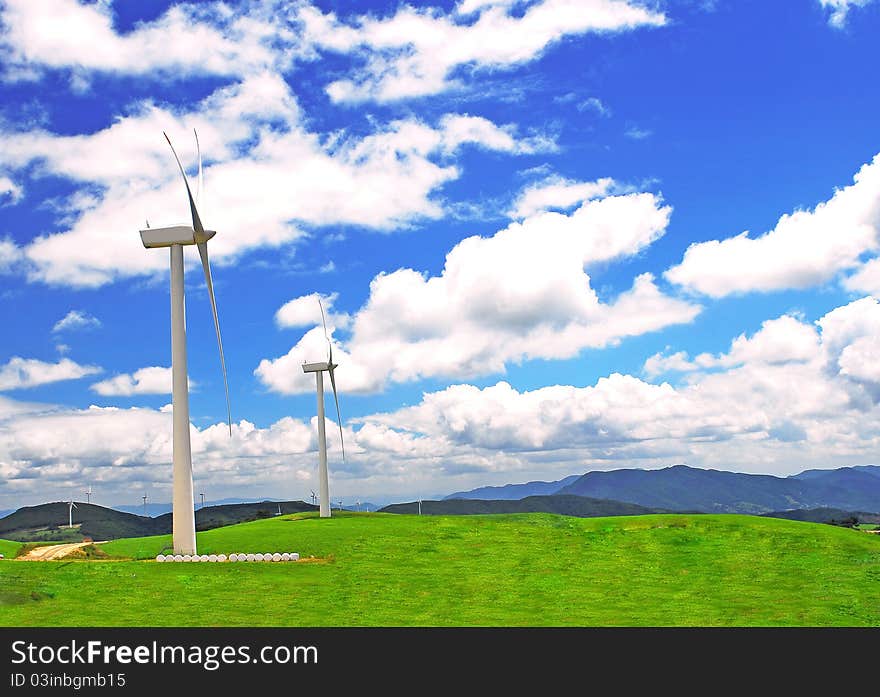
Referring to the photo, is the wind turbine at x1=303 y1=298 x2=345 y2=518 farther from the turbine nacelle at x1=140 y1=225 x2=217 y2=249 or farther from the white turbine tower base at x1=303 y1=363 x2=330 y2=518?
the turbine nacelle at x1=140 y1=225 x2=217 y2=249

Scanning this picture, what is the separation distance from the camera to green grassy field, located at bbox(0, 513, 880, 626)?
36.1m

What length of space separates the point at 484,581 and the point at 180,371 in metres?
26.9

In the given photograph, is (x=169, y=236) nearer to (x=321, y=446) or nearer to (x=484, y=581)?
(x=484, y=581)

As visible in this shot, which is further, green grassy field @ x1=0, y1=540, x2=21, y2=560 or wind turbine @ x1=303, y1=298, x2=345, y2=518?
wind turbine @ x1=303, y1=298, x2=345, y2=518

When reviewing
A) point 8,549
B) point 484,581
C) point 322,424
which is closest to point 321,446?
point 322,424

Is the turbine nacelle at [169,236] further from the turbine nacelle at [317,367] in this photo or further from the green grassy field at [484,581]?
the turbine nacelle at [317,367]

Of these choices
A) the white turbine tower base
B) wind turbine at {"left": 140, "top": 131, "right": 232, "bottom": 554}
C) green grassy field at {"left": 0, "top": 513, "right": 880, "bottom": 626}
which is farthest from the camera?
the white turbine tower base

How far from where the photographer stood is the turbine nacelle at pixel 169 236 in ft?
200

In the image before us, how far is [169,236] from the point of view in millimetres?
60906

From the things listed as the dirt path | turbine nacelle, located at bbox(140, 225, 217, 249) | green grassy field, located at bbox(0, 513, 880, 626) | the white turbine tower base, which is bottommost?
green grassy field, located at bbox(0, 513, 880, 626)

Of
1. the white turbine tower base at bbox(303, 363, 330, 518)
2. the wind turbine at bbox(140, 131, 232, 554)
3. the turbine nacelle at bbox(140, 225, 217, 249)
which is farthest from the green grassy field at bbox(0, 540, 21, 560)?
the white turbine tower base at bbox(303, 363, 330, 518)
